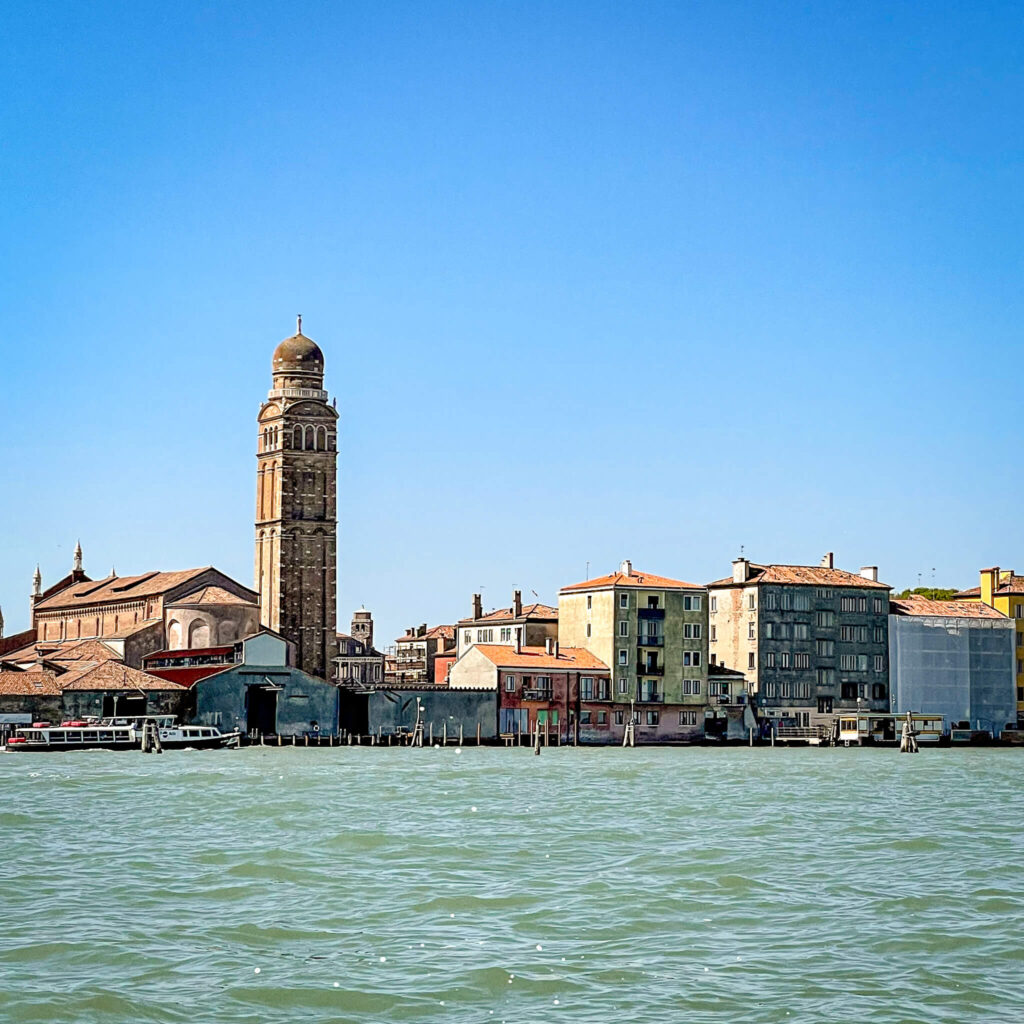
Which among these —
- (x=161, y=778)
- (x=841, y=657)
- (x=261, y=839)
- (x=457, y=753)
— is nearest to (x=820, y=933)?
(x=261, y=839)

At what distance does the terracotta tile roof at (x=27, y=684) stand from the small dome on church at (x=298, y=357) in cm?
2999

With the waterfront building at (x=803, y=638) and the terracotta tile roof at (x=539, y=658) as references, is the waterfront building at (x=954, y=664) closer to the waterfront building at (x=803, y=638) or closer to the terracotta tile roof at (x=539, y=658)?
the waterfront building at (x=803, y=638)

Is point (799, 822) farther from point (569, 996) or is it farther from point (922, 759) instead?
point (922, 759)

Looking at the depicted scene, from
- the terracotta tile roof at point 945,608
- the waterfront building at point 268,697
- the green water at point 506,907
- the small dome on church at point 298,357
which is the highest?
the small dome on church at point 298,357

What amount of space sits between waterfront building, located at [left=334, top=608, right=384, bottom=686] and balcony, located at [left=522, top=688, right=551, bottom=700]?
44662 mm

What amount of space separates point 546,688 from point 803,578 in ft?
54.3

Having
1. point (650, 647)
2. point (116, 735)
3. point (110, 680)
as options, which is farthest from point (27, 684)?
point (650, 647)

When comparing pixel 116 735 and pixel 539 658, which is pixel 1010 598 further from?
pixel 116 735

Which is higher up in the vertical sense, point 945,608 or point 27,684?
point 945,608

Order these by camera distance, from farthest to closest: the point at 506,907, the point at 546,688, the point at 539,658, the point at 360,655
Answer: the point at 360,655 → the point at 539,658 → the point at 546,688 → the point at 506,907

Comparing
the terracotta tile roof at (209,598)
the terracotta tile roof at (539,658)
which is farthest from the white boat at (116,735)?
the terracotta tile roof at (209,598)

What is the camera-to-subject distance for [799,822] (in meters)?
37.2

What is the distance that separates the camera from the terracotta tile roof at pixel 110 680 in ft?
255

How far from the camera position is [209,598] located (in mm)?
93750
